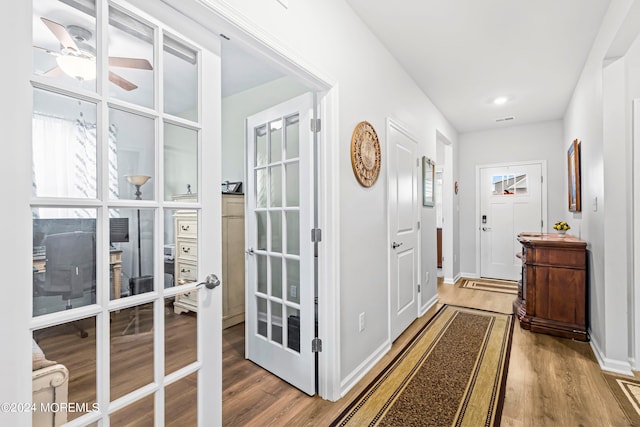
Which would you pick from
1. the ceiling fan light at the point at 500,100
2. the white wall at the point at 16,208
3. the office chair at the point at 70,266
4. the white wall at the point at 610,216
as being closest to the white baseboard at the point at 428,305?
the white wall at the point at 610,216

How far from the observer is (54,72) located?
34.2 inches

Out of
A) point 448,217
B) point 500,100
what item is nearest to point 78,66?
point 500,100

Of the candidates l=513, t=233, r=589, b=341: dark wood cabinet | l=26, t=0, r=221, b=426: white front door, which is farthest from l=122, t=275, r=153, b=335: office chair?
l=513, t=233, r=589, b=341: dark wood cabinet

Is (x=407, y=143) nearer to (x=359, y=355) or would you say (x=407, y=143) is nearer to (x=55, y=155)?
(x=359, y=355)

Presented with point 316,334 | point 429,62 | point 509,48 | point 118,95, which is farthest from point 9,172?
point 509,48

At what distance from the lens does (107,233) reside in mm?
979

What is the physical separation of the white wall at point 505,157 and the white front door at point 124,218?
5173mm

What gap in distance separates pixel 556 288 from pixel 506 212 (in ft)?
8.35

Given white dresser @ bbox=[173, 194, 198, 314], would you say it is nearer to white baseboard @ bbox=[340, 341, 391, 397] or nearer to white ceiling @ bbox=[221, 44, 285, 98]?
white baseboard @ bbox=[340, 341, 391, 397]

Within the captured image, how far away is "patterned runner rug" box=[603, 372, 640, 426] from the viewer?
176 centimetres

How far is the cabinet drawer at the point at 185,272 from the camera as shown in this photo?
Answer: 122 centimetres

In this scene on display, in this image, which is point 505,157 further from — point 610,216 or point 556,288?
point 610,216

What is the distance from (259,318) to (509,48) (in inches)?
124

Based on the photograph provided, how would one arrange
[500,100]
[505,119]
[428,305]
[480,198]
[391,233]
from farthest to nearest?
[480,198] → [505,119] → [500,100] → [428,305] → [391,233]
